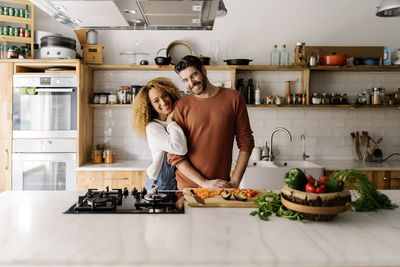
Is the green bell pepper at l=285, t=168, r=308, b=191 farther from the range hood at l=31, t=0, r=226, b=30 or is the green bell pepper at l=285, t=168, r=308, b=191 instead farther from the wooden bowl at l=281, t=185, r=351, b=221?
the range hood at l=31, t=0, r=226, b=30

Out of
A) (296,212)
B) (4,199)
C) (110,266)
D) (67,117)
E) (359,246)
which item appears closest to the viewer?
(110,266)

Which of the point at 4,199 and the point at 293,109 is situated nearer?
the point at 4,199

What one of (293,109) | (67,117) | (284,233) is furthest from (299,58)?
(284,233)

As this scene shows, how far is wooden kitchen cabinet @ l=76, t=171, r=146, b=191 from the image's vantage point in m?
4.27

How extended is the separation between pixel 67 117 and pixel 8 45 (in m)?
1.31

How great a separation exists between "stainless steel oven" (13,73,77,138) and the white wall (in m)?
0.55

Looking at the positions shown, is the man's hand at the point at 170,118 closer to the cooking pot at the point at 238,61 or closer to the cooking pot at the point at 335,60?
the cooking pot at the point at 238,61

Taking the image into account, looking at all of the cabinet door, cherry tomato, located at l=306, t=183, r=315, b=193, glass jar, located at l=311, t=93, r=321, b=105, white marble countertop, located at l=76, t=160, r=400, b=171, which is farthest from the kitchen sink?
the cabinet door

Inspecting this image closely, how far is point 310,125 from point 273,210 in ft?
10.5

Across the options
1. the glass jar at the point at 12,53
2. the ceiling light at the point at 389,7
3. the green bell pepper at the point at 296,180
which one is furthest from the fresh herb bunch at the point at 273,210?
the glass jar at the point at 12,53

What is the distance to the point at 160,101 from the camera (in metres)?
2.88

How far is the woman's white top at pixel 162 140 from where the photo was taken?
2664 mm

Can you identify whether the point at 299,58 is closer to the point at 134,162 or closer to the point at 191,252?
the point at 134,162

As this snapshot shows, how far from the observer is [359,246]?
4.85ft
